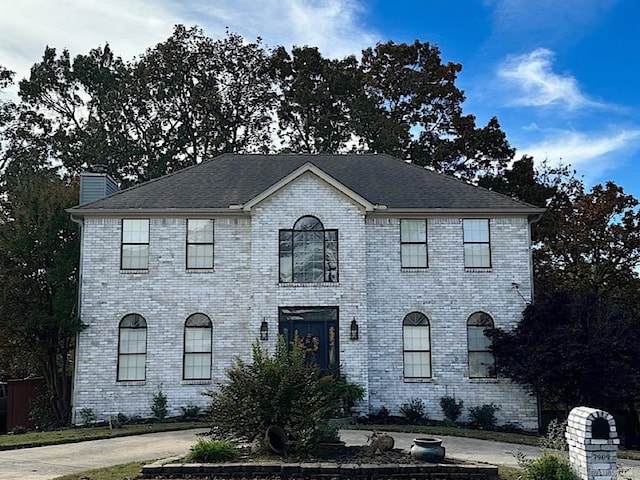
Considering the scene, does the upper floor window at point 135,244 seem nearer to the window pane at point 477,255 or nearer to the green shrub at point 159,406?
the green shrub at point 159,406

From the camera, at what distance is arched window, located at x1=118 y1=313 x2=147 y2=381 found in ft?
66.3

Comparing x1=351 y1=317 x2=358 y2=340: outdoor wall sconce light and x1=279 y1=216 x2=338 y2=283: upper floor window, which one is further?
x1=279 y1=216 x2=338 y2=283: upper floor window

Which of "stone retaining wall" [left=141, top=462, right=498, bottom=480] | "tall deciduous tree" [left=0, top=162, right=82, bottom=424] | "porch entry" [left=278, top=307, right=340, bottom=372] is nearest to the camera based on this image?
"stone retaining wall" [left=141, top=462, right=498, bottom=480]

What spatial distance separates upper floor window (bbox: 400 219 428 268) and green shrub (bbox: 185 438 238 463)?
1088 cm

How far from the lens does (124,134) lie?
121 ft

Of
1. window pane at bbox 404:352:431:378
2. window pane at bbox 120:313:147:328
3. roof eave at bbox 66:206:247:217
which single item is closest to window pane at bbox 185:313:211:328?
window pane at bbox 120:313:147:328

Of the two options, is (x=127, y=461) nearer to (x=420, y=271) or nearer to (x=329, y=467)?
(x=329, y=467)

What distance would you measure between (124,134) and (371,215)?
20.5 m

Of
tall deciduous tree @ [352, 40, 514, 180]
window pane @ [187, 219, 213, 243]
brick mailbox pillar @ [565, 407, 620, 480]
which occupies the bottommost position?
brick mailbox pillar @ [565, 407, 620, 480]

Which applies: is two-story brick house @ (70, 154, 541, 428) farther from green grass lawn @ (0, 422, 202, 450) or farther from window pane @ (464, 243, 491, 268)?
green grass lawn @ (0, 422, 202, 450)

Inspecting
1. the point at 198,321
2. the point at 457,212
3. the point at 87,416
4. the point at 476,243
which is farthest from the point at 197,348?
the point at 476,243

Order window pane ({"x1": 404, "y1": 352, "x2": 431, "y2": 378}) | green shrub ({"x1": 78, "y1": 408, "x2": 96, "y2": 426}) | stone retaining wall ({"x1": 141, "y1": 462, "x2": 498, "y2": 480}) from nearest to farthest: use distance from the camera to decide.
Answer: stone retaining wall ({"x1": 141, "y1": 462, "x2": 498, "y2": 480}) → green shrub ({"x1": 78, "y1": 408, "x2": 96, "y2": 426}) → window pane ({"x1": 404, "y1": 352, "x2": 431, "y2": 378})

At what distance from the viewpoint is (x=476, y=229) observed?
21422 mm

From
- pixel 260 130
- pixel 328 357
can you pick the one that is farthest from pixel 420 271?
pixel 260 130
